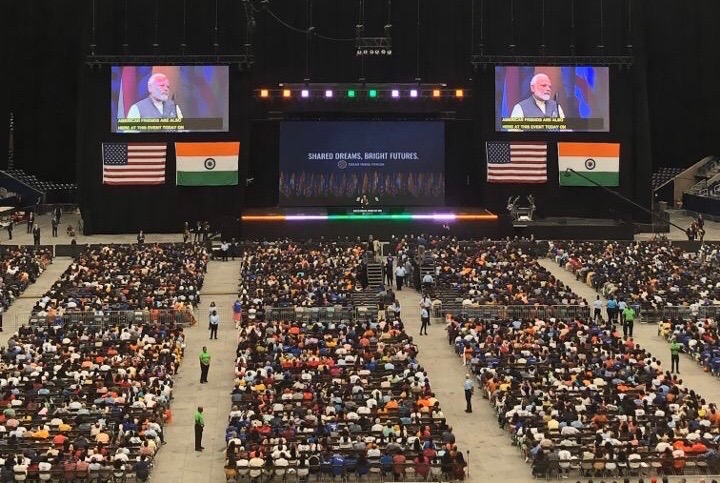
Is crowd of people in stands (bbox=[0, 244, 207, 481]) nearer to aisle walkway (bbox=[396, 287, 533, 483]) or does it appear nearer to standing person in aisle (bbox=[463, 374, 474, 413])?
aisle walkway (bbox=[396, 287, 533, 483])

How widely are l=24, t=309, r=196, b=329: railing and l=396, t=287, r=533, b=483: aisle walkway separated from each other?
773 centimetres

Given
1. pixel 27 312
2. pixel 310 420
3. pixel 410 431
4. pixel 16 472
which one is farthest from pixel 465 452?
pixel 27 312

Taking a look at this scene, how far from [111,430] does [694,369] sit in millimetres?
17075

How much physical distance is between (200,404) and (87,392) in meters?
3.66

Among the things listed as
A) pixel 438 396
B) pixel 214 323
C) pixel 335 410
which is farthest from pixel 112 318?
pixel 335 410

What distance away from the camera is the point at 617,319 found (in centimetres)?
4491

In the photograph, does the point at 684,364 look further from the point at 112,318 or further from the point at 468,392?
the point at 112,318

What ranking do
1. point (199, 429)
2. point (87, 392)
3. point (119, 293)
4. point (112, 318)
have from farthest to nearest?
point (119, 293)
point (112, 318)
point (87, 392)
point (199, 429)

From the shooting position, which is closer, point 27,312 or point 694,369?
point 694,369

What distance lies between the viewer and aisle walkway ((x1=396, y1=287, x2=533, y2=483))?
1154 inches

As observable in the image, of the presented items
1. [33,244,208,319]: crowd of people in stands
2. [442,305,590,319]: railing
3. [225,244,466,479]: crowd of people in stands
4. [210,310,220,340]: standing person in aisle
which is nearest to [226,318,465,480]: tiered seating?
[225,244,466,479]: crowd of people in stands

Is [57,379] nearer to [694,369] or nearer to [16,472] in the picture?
[16,472]

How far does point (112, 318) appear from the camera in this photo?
142 ft

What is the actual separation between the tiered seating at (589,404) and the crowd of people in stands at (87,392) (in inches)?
329
